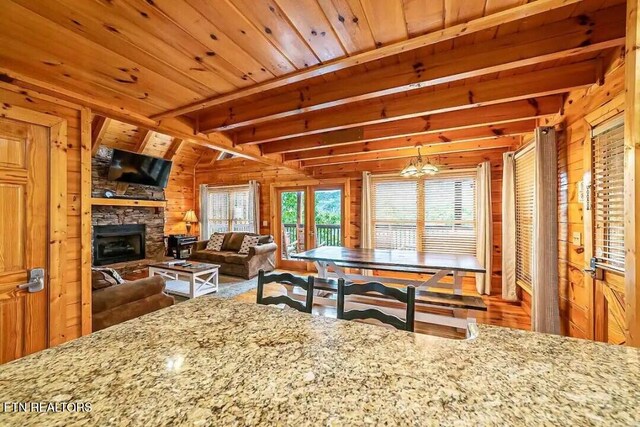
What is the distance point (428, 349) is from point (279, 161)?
3.96 meters

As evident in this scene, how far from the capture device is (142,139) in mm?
5785

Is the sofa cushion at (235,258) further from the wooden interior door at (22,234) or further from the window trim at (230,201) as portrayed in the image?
the wooden interior door at (22,234)

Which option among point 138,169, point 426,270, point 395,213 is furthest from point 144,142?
point 426,270

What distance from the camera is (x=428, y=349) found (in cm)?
97

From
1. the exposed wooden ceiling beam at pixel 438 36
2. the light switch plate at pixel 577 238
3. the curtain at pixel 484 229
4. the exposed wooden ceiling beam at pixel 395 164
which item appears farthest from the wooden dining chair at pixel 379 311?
the exposed wooden ceiling beam at pixel 395 164

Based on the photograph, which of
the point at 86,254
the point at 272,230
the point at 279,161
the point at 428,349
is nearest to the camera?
the point at 428,349

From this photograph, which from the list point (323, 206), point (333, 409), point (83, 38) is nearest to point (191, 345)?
point (333, 409)

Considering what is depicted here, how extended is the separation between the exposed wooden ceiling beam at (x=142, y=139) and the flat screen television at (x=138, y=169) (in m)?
0.22

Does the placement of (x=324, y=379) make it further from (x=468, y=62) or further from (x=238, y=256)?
(x=238, y=256)

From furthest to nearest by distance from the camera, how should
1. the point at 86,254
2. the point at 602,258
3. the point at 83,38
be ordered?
the point at 86,254 < the point at 602,258 < the point at 83,38

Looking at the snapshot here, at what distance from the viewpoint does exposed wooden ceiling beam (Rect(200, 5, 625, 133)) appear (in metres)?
1.54

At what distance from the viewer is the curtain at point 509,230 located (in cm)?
385

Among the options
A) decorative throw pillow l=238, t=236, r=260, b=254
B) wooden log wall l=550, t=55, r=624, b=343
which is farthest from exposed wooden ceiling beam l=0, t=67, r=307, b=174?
wooden log wall l=550, t=55, r=624, b=343

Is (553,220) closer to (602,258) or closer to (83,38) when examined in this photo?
(602,258)
